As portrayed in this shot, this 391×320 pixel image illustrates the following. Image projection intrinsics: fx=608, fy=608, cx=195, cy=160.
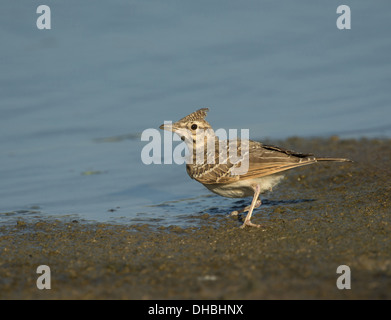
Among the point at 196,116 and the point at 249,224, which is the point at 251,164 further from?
the point at 196,116

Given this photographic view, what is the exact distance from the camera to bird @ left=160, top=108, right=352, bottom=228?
7020 millimetres

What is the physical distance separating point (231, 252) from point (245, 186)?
167 cm

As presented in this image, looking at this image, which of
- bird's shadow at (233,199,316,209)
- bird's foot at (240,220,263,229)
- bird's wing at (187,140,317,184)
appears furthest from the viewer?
bird's shadow at (233,199,316,209)

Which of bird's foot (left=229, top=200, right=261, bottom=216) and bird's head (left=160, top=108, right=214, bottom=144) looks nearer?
bird's foot (left=229, top=200, right=261, bottom=216)

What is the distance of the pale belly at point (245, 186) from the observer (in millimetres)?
7254

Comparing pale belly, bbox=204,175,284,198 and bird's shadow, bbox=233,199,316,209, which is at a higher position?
pale belly, bbox=204,175,284,198

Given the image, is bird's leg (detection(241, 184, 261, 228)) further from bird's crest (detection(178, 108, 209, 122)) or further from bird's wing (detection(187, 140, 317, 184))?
bird's crest (detection(178, 108, 209, 122))

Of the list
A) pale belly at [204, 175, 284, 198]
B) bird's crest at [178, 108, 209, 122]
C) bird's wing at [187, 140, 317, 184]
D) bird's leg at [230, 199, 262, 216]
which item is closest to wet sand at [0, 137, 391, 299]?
bird's leg at [230, 199, 262, 216]

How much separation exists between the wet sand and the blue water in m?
0.96

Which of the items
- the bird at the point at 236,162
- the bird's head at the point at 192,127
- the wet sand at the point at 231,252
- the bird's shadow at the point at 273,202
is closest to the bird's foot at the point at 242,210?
the bird at the point at 236,162

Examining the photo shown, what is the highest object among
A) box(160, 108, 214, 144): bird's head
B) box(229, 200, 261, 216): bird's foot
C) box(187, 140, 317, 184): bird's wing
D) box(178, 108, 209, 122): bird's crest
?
box(178, 108, 209, 122): bird's crest
